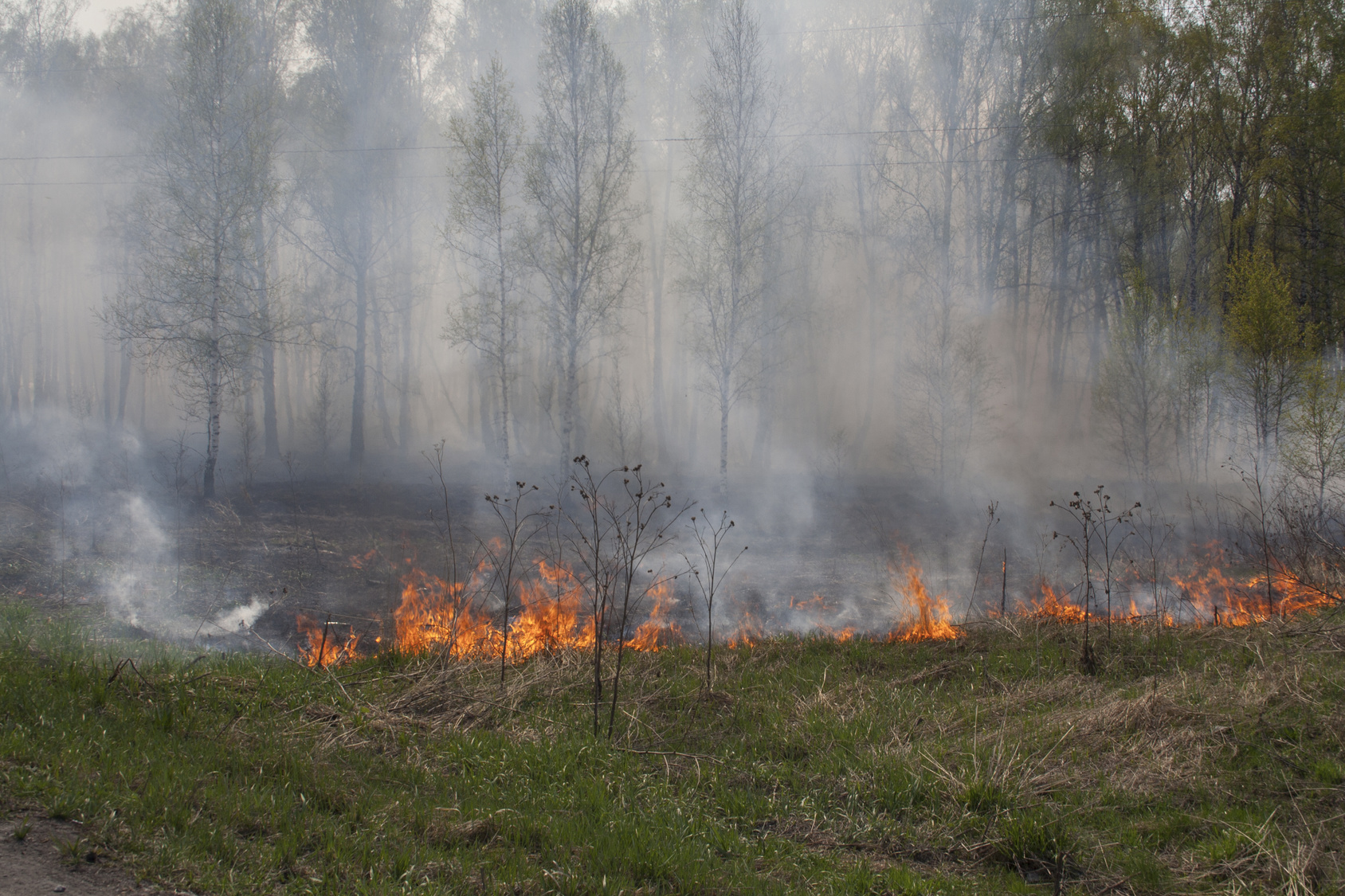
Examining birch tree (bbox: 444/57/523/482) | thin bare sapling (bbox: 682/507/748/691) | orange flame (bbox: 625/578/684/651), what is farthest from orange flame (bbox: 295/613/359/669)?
birch tree (bbox: 444/57/523/482)

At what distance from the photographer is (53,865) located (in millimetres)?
2922

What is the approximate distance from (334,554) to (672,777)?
424 inches

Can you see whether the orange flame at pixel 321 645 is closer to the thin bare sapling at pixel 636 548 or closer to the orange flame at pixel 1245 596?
the thin bare sapling at pixel 636 548

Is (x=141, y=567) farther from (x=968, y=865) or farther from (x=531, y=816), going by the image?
(x=968, y=865)

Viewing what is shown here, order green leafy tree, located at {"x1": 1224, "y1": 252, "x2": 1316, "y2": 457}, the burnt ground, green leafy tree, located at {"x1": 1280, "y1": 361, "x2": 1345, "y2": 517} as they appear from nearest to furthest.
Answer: the burnt ground, green leafy tree, located at {"x1": 1280, "y1": 361, "x2": 1345, "y2": 517}, green leafy tree, located at {"x1": 1224, "y1": 252, "x2": 1316, "y2": 457}

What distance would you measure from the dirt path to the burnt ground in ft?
16.6

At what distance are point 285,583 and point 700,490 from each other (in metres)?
12.1

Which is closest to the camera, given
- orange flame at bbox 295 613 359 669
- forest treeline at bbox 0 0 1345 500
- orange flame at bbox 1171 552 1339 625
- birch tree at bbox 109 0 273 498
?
orange flame at bbox 295 613 359 669

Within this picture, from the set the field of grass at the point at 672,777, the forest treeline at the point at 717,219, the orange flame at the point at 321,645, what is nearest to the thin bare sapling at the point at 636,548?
the field of grass at the point at 672,777

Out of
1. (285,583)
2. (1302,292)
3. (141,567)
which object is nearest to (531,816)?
(285,583)

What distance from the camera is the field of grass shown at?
3.34m

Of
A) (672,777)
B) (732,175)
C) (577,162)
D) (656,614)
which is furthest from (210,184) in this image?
(672,777)

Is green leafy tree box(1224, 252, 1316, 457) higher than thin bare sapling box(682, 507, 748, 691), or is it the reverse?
green leafy tree box(1224, 252, 1316, 457)

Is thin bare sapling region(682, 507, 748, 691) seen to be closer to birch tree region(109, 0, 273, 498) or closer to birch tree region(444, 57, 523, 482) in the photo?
birch tree region(444, 57, 523, 482)
